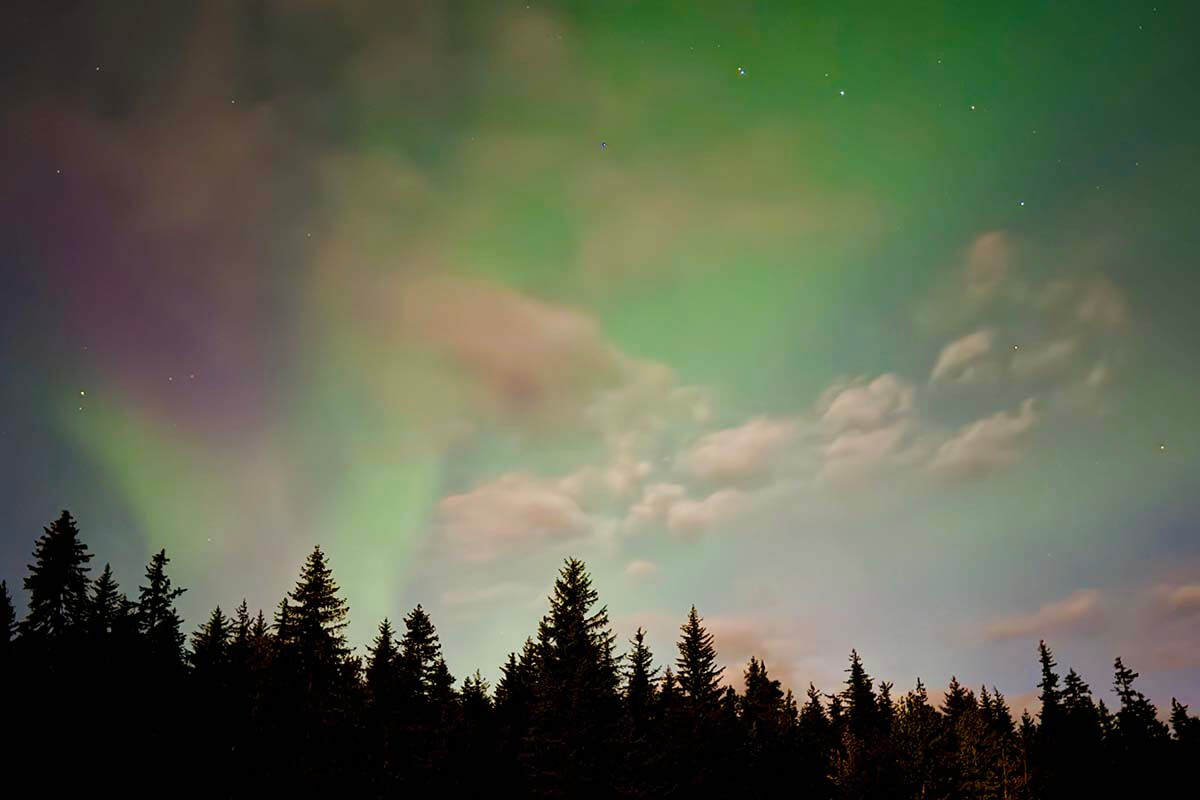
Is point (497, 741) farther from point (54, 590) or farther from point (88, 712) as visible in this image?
point (54, 590)

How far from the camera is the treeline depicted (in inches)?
1441

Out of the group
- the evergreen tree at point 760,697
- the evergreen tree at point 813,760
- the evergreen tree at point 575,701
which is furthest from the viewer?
the evergreen tree at point 760,697

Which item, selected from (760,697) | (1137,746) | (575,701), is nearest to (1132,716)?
(1137,746)

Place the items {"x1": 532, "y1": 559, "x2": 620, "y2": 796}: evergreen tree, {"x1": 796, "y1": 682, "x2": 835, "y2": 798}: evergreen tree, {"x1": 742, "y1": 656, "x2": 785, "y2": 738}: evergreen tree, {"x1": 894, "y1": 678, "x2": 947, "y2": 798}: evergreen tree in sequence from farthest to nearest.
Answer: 1. {"x1": 742, "y1": 656, "x2": 785, "y2": 738}: evergreen tree
2. {"x1": 796, "y1": 682, "x2": 835, "y2": 798}: evergreen tree
3. {"x1": 894, "y1": 678, "x2": 947, "y2": 798}: evergreen tree
4. {"x1": 532, "y1": 559, "x2": 620, "y2": 796}: evergreen tree

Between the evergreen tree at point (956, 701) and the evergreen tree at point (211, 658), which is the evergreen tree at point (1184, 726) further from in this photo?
the evergreen tree at point (211, 658)

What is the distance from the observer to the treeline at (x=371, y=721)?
36594 mm

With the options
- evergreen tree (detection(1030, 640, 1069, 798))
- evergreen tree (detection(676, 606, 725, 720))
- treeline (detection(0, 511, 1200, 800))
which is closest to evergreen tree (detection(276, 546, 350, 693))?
treeline (detection(0, 511, 1200, 800))

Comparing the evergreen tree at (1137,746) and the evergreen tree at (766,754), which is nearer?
the evergreen tree at (766,754)

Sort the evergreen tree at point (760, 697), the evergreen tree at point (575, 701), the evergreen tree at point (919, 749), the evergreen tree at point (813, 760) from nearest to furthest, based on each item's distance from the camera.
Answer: the evergreen tree at point (575, 701) → the evergreen tree at point (919, 749) → the evergreen tree at point (813, 760) → the evergreen tree at point (760, 697)

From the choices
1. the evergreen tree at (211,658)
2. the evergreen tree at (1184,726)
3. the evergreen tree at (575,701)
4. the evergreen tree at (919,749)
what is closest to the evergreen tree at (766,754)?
the evergreen tree at (919,749)

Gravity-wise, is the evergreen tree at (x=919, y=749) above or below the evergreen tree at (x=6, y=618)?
below

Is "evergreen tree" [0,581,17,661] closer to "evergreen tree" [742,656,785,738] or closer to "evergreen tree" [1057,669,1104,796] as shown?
"evergreen tree" [742,656,785,738]

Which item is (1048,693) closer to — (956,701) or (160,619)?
(956,701)

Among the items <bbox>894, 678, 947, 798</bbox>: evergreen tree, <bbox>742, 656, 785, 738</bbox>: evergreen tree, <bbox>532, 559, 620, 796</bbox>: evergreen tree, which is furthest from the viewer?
<bbox>742, 656, 785, 738</bbox>: evergreen tree
